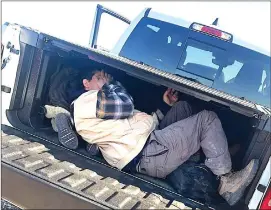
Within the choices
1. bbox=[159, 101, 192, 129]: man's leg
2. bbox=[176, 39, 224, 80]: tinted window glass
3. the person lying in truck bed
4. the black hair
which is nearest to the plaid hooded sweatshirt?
the person lying in truck bed

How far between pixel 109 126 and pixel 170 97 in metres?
1.10

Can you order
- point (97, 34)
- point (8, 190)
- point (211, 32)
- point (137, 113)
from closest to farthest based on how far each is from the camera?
point (8, 190), point (137, 113), point (211, 32), point (97, 34)

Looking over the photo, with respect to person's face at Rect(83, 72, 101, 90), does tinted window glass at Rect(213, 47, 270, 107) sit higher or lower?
higher

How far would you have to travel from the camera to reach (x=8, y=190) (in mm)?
1904

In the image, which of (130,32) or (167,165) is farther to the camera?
(130,32)

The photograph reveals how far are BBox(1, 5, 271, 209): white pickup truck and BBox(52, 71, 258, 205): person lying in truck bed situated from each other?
0.11 meters

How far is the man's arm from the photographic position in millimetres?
2605

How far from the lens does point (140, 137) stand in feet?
8.95

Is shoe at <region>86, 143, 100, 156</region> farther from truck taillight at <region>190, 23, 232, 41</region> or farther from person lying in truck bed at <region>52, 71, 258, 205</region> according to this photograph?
truck taillight at <region>190, 23, 232, 41</region>

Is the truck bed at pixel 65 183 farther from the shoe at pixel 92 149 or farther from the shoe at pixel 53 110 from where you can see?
the shoe at pixel 53 110

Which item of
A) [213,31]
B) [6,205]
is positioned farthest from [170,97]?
[6,205]

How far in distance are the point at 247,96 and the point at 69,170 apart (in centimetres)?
245

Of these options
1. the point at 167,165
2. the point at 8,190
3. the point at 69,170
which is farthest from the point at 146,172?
the point at 8,190

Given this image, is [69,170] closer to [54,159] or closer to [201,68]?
[54,159]
